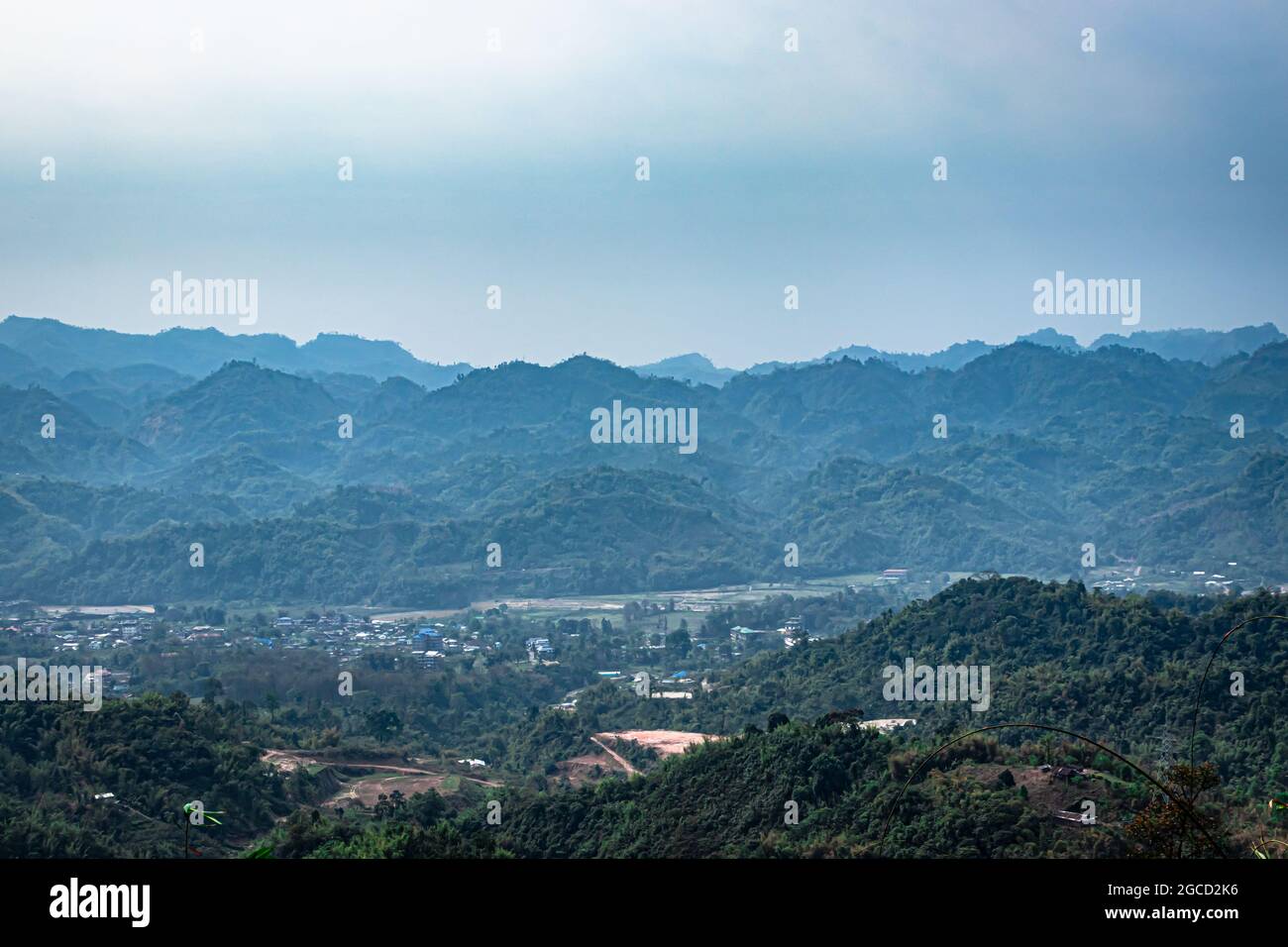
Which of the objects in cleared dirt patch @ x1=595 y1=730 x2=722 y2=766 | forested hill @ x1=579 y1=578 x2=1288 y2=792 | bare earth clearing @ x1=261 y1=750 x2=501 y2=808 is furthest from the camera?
cleared dirt patch @ x1=595 y1=730 x2=722 y2=766

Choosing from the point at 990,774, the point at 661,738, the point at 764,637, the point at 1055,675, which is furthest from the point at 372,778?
the point at 764,637

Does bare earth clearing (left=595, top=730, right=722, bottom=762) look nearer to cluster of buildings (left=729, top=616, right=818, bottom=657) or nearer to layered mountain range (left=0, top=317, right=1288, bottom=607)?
cluster of buildings (left=729, top=616, right=818, bottom=657)

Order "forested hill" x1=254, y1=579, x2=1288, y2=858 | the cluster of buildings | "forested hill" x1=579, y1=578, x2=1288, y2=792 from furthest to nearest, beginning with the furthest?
the cluster of buildings → "forested hill" x1=579, y1=578, x2=1288, y2=792 → "forested hill" x1=254, y1=579, x2=1288, y2=858

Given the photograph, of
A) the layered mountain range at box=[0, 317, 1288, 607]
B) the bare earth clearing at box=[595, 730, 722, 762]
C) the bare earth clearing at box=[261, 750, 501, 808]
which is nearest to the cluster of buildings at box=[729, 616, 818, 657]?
the layered mountain range at box=[0, 317, 1288, 607]

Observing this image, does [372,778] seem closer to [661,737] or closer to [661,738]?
[661,738]

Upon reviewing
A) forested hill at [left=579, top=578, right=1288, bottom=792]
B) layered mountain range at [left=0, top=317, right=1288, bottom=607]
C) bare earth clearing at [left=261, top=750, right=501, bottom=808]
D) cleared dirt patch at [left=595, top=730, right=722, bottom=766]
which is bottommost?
cleared dirt patch at [left=595, top=730, right=722, bottom=766]

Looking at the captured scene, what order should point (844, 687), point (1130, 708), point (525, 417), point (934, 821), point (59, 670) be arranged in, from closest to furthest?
point (934, 821)
point (1130, 708)
point (844, 687)
point (59, 670)
point (525, 417)

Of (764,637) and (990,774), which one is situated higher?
(990,774)

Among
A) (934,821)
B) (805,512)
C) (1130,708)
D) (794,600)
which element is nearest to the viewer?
(934,821)
